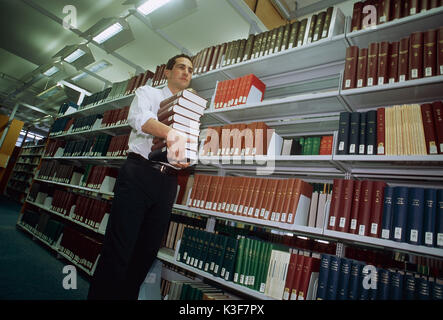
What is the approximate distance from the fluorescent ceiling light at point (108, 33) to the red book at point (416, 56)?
338 cm

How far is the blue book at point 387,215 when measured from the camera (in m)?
1.16

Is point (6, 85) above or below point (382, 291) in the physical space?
above

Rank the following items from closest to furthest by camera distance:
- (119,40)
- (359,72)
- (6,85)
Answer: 1. (359,72)
2. (119,40)
3. (6,85)

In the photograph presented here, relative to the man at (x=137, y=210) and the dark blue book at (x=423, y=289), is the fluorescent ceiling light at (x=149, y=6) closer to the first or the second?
the man at (x=137, y=210)

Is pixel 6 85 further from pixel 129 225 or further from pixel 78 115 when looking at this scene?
pixel 129 225

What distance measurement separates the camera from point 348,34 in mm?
1564

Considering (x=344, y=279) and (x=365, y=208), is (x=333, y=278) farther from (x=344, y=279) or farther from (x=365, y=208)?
(x=365, y=208)

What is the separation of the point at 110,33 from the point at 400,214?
157 inches

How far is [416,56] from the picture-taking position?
51.2 inches

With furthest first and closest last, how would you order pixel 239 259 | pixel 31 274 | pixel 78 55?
pixel 78 55
pixel 31 274
pixel 239 259

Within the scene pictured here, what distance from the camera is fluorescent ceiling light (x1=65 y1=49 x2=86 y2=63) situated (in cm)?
408

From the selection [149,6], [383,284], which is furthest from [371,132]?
[149,6]

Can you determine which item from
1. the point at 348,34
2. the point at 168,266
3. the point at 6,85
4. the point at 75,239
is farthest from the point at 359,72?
the point at 6,85

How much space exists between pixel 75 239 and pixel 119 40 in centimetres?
287
